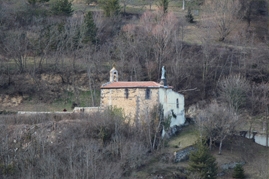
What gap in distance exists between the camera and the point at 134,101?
106 ft

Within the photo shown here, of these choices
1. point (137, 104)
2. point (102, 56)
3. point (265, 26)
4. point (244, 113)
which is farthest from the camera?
point (265, 26)

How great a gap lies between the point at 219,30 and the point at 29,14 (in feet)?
102

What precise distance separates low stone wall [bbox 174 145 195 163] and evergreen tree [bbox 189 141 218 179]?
5.56ft

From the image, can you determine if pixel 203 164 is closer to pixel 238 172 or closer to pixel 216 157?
pixel 238 172

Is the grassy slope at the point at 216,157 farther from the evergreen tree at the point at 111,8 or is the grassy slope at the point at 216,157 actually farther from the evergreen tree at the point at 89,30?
the evergreen tree at the point at 111,8

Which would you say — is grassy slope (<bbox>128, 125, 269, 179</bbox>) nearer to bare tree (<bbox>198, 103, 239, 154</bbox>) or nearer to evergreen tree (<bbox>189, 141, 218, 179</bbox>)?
bare tree (<bbox>198, 103, 239, 154</bbox>)

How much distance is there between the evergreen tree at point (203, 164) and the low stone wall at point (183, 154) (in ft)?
5.56

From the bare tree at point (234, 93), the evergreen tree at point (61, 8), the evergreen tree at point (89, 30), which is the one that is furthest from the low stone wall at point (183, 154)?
the evergreen tree at point (61, 8)

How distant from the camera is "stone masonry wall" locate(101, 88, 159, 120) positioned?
32.2 metres

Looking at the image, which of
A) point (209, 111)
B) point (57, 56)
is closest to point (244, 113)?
point (209, 111)

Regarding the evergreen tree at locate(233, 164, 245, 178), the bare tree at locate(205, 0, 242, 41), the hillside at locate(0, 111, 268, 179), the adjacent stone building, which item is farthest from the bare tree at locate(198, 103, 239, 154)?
the bare tree at locate(205, 0, 242, 41)

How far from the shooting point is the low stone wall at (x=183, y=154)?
29942 millimetres

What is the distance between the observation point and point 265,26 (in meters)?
60.6

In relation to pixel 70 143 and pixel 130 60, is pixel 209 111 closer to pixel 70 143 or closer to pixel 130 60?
pixel 70 143
